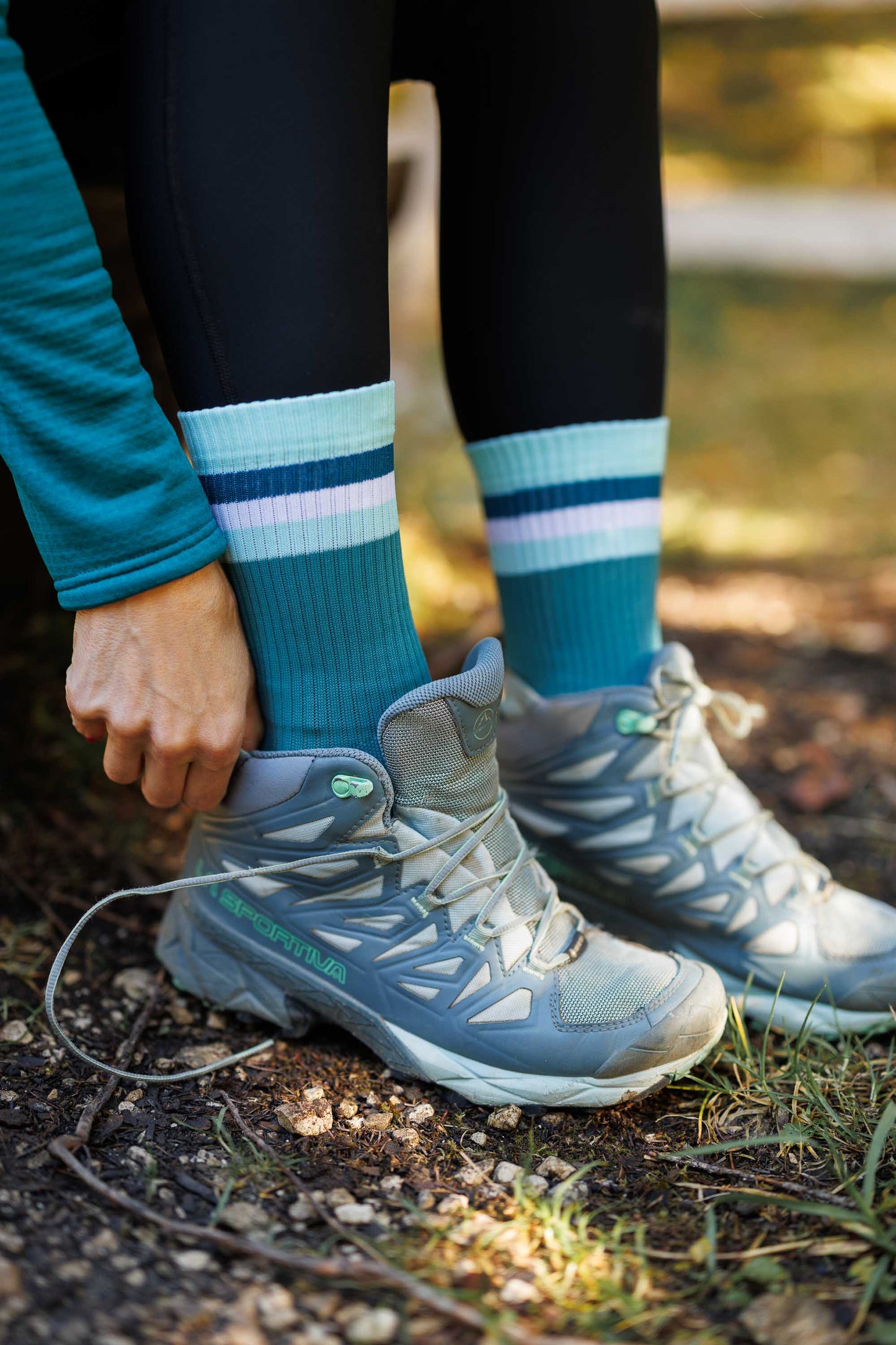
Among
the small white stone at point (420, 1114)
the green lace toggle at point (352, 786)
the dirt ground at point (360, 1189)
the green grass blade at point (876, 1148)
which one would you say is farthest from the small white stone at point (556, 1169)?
the green lace toggle at point (352, 786)

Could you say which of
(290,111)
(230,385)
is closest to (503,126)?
(290,111)

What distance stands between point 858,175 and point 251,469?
8022 mm

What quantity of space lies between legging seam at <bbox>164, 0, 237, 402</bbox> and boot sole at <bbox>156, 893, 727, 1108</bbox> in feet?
1.53

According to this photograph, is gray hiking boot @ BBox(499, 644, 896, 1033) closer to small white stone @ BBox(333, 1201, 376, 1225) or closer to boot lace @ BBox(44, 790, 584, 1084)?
boot lace @ BBox(44, 790, 584, 1084)

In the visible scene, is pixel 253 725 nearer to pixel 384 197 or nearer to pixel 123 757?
pixel 123 757

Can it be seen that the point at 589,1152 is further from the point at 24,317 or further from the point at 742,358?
the point at 742,358

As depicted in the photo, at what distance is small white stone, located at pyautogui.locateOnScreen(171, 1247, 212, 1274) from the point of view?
2.27ft

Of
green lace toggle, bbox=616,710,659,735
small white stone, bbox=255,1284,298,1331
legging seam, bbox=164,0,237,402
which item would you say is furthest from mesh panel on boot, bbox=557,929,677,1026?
legging seam, bbox=164,0,237,402

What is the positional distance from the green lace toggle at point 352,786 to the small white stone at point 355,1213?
292 mm

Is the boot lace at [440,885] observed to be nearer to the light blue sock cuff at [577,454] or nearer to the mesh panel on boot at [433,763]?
the mesh panel on boot at [433,763]

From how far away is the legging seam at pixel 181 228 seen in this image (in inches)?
31.4

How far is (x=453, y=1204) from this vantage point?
2.58ft

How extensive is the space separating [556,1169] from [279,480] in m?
0.55

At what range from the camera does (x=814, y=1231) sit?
2.49 feet
